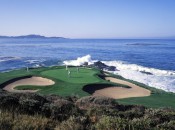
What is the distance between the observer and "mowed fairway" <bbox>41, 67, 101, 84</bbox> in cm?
2325

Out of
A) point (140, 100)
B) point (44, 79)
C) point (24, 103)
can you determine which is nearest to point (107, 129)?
point (24, 103)

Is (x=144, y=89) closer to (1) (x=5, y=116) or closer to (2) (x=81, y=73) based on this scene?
(2) (x=81, y=73)

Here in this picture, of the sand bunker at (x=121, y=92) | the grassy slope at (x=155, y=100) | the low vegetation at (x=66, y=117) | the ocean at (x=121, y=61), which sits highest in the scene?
the low vegetation at (x=66, y=117)

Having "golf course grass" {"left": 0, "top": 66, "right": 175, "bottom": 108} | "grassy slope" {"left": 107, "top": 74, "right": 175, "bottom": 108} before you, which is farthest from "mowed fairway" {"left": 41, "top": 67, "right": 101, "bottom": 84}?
"grassy slope" {"left": 107, "top": 74, "right": 175, "bottom": 108}

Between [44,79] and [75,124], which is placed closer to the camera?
[75,124]

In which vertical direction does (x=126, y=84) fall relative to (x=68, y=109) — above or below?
below

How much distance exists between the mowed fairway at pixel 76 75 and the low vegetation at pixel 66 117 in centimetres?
1055

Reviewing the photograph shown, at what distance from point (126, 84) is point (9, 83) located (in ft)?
25.0

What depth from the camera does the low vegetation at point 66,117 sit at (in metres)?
7.80

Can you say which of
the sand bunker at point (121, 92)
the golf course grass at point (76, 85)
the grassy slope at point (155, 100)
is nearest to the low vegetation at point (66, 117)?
the grassy slope at point (155, 100)

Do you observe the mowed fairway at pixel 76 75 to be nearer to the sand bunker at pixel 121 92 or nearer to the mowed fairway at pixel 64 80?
the mowed fairway at pixel 64 80

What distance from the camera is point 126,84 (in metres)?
24.6

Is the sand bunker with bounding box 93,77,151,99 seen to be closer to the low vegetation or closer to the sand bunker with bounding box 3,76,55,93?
the sand bunker with bounding box 3,76,55,93

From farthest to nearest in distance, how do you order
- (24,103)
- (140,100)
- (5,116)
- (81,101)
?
(140,100)
(81,101)
(24,103)
(5,116)
